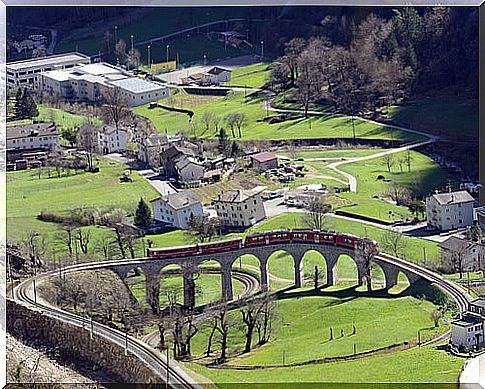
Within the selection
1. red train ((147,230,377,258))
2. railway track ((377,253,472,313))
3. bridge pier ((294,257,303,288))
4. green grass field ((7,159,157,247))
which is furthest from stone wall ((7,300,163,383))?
railway track ((377,253,472,313))

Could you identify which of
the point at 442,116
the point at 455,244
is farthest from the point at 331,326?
the point at 442,116

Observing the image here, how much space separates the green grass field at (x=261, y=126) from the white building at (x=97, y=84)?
0.08 m

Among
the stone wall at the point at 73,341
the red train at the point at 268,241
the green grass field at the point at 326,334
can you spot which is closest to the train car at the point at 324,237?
the red train at the point at 268,241

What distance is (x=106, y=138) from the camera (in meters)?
5.70

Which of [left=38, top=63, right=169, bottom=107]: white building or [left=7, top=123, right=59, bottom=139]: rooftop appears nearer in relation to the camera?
[left=7, top=123, right=59, bottom=139]: rooftop

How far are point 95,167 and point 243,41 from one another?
1.01 metres

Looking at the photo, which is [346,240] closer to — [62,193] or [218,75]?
[218,75]

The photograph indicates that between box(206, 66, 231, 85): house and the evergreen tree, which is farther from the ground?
box(206, 66, 231, 85): house

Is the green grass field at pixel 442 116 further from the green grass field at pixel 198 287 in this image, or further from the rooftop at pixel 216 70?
the green grass field at pixel 198 287

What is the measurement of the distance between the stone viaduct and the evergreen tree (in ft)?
0.59

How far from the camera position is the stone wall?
5.28 metres

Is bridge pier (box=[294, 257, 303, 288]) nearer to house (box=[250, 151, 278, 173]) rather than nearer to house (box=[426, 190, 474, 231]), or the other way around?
house (box=[250, 151, 278, 173])

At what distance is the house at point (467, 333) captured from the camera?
5262 millimetres

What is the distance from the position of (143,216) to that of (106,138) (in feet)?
1.55
